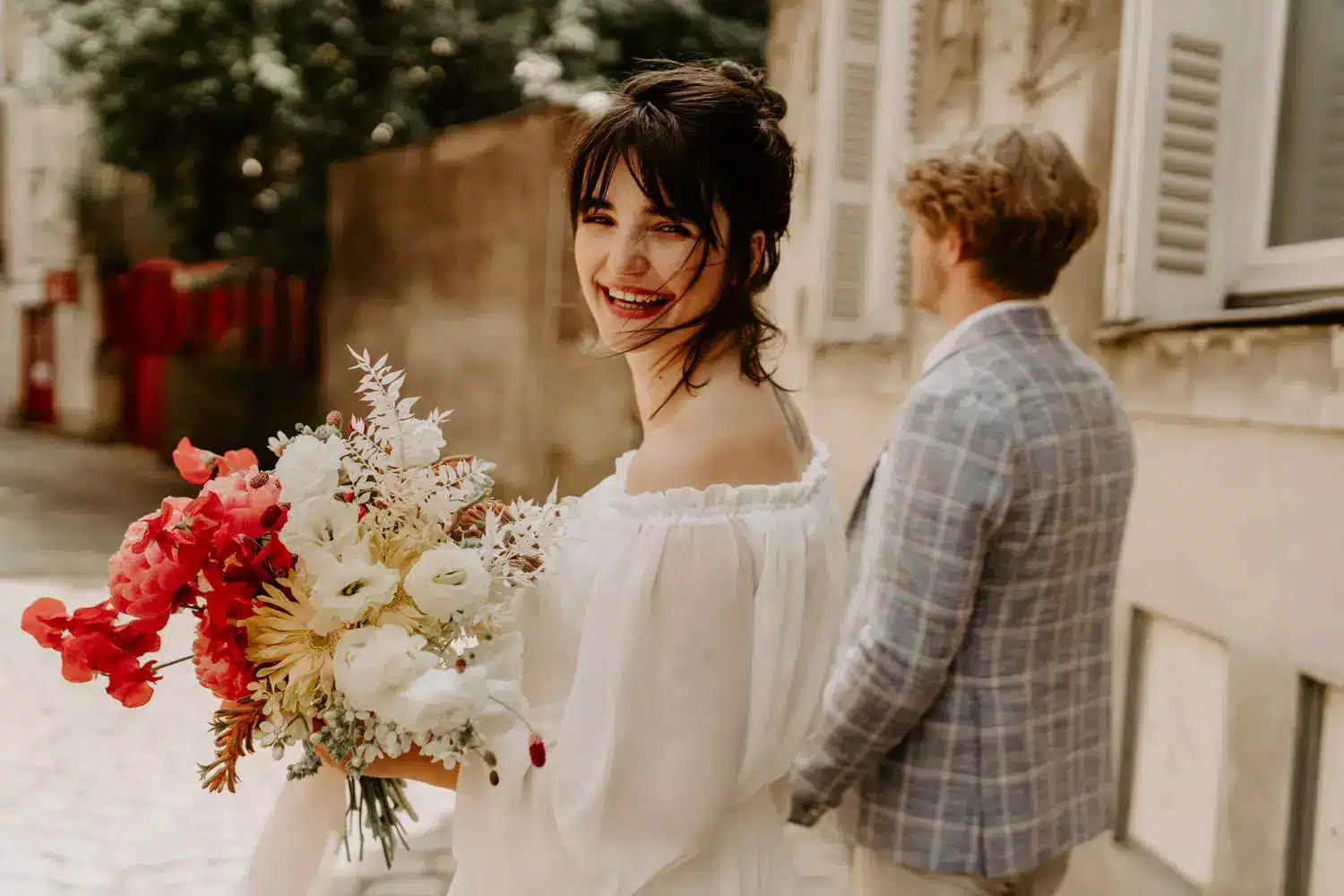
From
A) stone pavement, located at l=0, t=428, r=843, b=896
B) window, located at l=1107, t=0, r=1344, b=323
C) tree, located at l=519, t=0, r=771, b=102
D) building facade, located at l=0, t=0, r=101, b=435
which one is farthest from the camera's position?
building facade, located at l=0, t=0, r=101, b=435

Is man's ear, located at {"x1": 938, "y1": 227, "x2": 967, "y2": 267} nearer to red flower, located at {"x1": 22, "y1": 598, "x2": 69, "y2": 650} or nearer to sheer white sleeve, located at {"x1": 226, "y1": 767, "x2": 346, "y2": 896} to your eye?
sheer white sleeve, located at {"x1": 226, "y1": 767, "x2": 346, "y2": 896}

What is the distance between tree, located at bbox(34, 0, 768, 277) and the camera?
1016 centimetres

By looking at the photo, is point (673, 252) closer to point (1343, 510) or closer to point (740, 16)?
point (1343, 510)

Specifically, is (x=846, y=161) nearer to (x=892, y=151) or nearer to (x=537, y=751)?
(x=892, y=151)

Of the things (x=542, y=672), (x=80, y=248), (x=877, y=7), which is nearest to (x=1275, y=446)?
(x=542, y=672)

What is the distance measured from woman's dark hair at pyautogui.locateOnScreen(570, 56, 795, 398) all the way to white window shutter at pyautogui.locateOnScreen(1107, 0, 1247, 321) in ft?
5.55

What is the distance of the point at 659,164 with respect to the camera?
1.40 meters

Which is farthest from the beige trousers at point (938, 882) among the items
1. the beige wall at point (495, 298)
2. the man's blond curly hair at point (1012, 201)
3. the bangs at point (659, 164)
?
the beige wall at point (495, 298)

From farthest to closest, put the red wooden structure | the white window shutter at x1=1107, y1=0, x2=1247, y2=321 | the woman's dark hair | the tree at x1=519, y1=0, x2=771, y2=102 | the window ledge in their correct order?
the red wooden structure, the tree at x1=519, y1=0, x2=771, y2=102, the white window shutter at x1=1107, y1=0, x2=1247, y2=321, the window ledge, the woman's dark hair

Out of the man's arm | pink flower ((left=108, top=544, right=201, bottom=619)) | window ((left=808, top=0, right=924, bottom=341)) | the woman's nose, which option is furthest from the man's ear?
window ((left=808, top=0, right=924, bottom=341))

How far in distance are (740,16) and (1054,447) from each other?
12750mm

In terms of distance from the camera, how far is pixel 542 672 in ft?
4.77

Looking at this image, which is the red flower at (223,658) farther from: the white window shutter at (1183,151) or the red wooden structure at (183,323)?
the red wooden structure at (183,323)

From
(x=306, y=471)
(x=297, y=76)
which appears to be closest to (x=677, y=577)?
(x=306, y=471)
